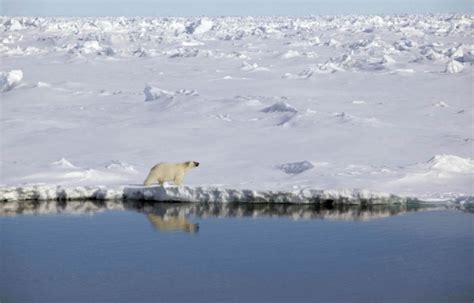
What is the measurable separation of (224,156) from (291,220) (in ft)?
14.1

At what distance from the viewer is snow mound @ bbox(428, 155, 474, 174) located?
13148mm

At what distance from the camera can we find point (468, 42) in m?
42.7

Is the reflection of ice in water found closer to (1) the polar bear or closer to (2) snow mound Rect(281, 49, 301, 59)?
(1) the polar bear

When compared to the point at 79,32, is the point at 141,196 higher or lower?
lower

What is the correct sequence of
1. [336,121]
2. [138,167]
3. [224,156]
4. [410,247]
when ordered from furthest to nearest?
1. [336,121]
2. [224,156]
3. [138,167]
4. [410,247]

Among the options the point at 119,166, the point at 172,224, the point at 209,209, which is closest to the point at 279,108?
the point at 119,166

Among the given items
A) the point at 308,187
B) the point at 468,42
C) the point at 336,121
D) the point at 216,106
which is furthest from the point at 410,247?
the point at 468,42

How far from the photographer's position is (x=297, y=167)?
13.5 meters

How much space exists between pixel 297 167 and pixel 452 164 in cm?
280

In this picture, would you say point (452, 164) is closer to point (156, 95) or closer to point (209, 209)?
point (209, 209)

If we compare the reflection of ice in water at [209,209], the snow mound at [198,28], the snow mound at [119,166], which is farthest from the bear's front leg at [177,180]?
the snow mound at [198,28]

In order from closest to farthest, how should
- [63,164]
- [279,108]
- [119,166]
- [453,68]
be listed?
[119,166] < [63,164] < [279,108] < [453,68]

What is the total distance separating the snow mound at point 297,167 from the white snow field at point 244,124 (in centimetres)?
3

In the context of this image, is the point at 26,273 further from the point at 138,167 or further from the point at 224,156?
the point at 224,156
